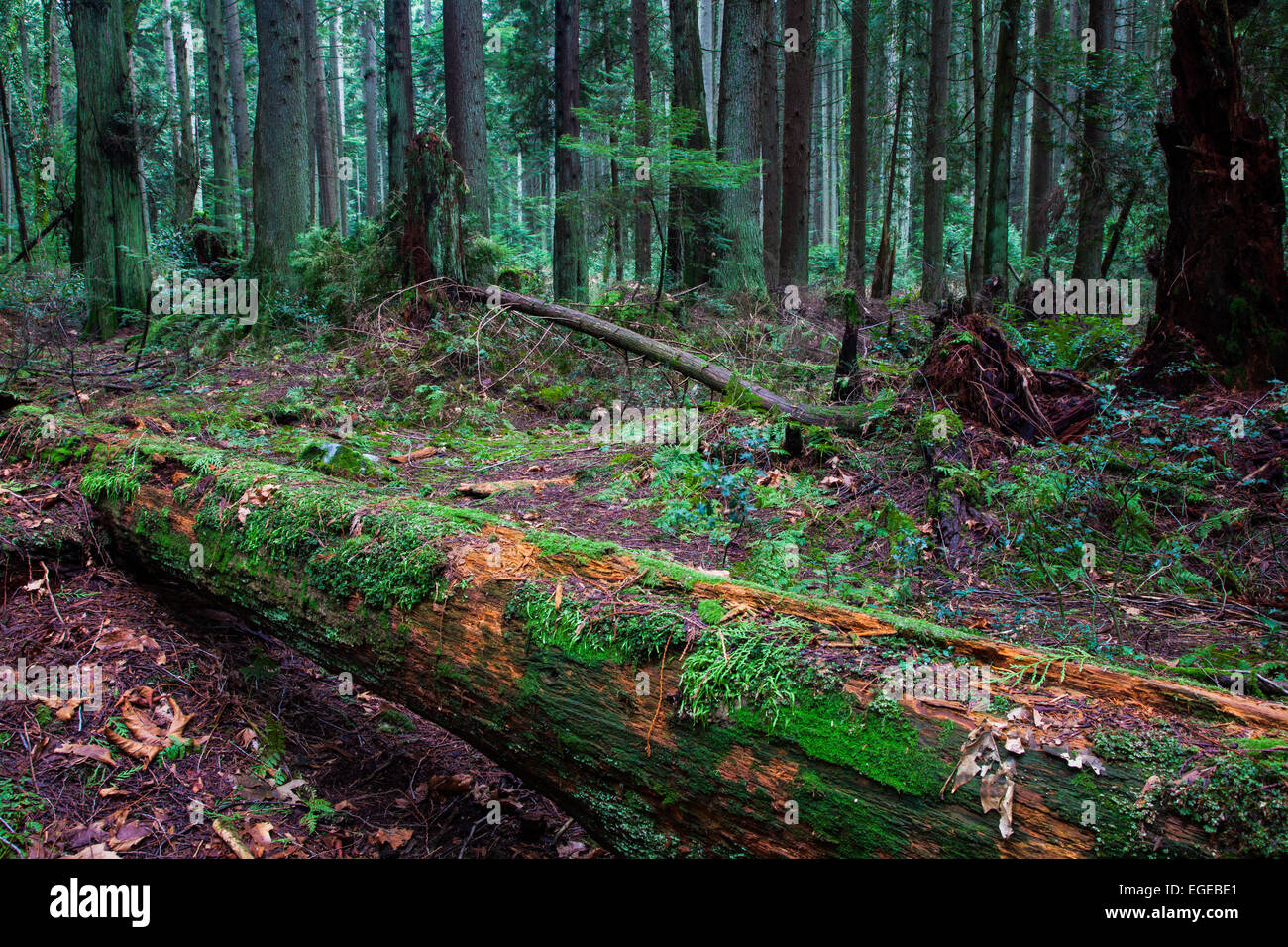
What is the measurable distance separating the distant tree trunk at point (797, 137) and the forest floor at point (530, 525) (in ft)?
24.0

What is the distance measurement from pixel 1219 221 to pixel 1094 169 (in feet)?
18.0

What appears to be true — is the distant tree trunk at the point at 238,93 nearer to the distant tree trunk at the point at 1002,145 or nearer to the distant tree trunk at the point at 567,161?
the distant tree trunk at the point at 567,161

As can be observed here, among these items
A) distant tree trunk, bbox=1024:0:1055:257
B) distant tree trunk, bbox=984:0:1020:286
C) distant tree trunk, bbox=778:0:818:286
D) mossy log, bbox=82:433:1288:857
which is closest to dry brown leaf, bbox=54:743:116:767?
mossy log, bbox=82:433:1288:857

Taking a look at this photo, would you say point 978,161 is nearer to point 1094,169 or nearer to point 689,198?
point 1094,169

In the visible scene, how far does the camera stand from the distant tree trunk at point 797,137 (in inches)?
530

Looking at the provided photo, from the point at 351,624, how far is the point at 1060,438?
5.39 m

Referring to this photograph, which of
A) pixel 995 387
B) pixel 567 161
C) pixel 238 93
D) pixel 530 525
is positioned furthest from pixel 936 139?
pixel 238 93

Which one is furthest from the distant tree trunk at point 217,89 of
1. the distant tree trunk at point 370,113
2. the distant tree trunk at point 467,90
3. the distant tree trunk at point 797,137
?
the distant tree trunk at point 797,137

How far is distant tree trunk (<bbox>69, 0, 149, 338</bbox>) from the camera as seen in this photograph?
9.55 m

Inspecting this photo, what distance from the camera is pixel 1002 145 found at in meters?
11.3
